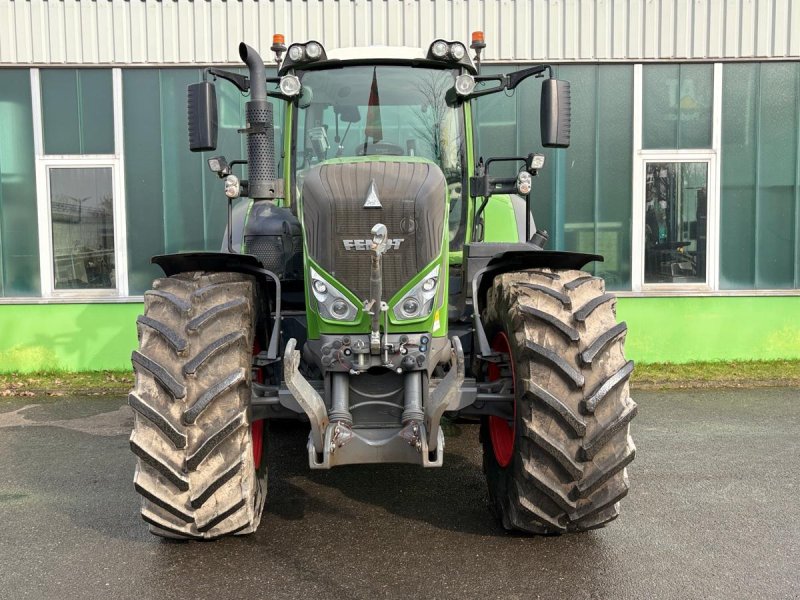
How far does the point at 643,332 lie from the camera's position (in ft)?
29.8

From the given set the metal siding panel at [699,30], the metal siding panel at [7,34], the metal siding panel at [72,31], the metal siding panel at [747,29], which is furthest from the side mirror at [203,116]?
the metal siding panel at [747,29]

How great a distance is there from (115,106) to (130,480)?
214 inches

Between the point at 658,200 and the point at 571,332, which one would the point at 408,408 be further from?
the point at 658,200

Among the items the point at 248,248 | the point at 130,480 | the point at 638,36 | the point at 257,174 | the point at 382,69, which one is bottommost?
the point at 130,480

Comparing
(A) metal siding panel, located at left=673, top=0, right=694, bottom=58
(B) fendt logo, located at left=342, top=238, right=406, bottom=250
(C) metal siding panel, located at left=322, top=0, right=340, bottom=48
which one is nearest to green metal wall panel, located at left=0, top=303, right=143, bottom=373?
(C) metal siding panel, located at left=322, top=0, right=340, bottom=48

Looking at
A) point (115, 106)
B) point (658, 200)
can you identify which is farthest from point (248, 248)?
point (658, 200)

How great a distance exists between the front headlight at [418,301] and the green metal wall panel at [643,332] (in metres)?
5.69

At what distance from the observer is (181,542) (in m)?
3.99

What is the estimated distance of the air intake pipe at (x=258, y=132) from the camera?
4.36 metres

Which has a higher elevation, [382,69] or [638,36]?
[638,36]

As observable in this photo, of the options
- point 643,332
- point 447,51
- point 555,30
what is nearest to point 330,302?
point 447,51

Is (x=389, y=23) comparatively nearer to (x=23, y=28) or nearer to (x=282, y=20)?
(x=282, y=20)

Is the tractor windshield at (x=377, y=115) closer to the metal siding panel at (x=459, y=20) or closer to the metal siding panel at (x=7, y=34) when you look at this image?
the metal siding panel at (x=459, y=20)

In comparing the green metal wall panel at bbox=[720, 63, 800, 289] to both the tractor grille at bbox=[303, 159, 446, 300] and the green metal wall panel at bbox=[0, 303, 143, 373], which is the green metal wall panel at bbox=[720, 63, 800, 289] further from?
the green metal wall panel at bbox=[0, 303, 143, 373]
